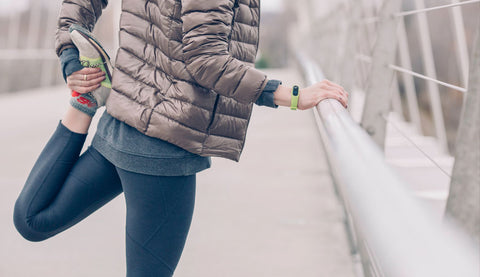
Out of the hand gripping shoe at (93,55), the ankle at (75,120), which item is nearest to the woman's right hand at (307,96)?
the hand gripping shoe at (93,55)

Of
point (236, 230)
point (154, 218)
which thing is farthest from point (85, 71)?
point (236, 230)

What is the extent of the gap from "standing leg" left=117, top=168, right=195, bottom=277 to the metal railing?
0.75 m

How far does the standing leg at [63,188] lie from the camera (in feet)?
5.79

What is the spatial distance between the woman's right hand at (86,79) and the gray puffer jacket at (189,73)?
3.0 inches

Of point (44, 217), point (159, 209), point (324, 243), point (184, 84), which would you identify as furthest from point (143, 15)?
point (324, 243)

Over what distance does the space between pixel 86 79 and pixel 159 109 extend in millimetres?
275

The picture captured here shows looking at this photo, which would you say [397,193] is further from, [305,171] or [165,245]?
[305,171]

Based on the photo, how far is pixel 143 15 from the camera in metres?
1.61

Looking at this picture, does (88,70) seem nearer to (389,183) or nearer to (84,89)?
(84,89)

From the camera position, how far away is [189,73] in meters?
1.56

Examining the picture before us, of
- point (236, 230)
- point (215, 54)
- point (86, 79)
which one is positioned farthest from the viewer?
point (236, 230)

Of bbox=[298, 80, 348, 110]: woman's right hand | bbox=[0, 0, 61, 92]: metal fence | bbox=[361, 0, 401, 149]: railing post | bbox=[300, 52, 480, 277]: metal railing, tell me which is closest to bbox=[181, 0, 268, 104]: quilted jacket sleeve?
bbox=[298, 80, 348, 110]: woman's right hand

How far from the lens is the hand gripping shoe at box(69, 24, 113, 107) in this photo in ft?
5.61

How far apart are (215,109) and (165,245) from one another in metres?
0.38
